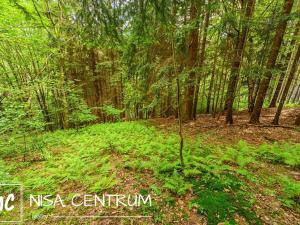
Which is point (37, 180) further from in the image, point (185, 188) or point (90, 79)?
point (90, 79)

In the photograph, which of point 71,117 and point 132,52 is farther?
point 71,117

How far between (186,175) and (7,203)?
4.65 m

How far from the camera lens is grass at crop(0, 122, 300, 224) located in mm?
3189

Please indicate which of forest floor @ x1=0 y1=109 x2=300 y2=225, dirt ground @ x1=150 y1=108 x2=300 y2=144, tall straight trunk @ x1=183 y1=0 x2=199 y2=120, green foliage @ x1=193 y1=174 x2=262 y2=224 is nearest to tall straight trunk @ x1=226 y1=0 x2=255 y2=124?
dirt ground @ x1=150 y1=108 x2=300 y2=144

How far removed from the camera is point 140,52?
22.3 feet

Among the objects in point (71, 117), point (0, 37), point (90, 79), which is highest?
point (0, 37)

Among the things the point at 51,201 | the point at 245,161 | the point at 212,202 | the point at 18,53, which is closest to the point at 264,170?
→ the point at 245,161

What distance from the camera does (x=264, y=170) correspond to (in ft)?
14.0

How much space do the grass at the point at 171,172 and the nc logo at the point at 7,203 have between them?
42 centimetres

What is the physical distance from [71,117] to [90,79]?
387cm

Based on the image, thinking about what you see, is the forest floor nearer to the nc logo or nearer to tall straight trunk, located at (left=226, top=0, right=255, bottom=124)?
the nc logo

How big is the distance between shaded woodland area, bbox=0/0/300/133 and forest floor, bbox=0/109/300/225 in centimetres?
165

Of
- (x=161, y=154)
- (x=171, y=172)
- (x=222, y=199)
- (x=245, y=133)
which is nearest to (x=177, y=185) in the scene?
(x=171, y=172)

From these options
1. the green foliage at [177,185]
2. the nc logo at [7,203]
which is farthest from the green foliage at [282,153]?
the nc logo at [7,203]
